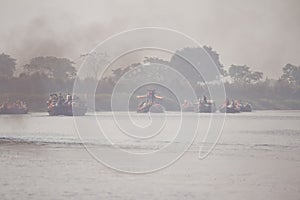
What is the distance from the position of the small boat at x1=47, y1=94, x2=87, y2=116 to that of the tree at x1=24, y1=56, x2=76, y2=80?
20cm

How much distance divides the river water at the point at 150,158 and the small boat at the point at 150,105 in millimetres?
64

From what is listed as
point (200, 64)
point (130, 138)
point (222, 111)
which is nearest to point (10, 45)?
point (130, 138)

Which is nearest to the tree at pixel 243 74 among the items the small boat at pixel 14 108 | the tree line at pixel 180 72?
the tree line at pixel 180 72

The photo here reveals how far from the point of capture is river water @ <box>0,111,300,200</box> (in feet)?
12.7

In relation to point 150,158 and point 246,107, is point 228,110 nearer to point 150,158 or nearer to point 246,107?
point 246,107

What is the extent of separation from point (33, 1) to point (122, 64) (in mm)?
1025

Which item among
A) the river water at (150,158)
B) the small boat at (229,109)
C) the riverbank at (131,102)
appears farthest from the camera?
the small boat at (229,109)

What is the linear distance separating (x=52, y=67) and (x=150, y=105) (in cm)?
98

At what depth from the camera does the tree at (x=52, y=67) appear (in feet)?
15.0

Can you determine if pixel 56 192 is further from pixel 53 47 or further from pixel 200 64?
pixel 200 64

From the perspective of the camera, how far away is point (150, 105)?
4520 mm

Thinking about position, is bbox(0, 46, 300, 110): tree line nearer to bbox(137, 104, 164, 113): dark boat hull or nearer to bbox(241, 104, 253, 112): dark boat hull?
bbox(241, 104, 253, 112): dark boat hull

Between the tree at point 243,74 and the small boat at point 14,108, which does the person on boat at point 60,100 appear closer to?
the small boat at point 14,108

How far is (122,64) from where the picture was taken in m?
4.51
